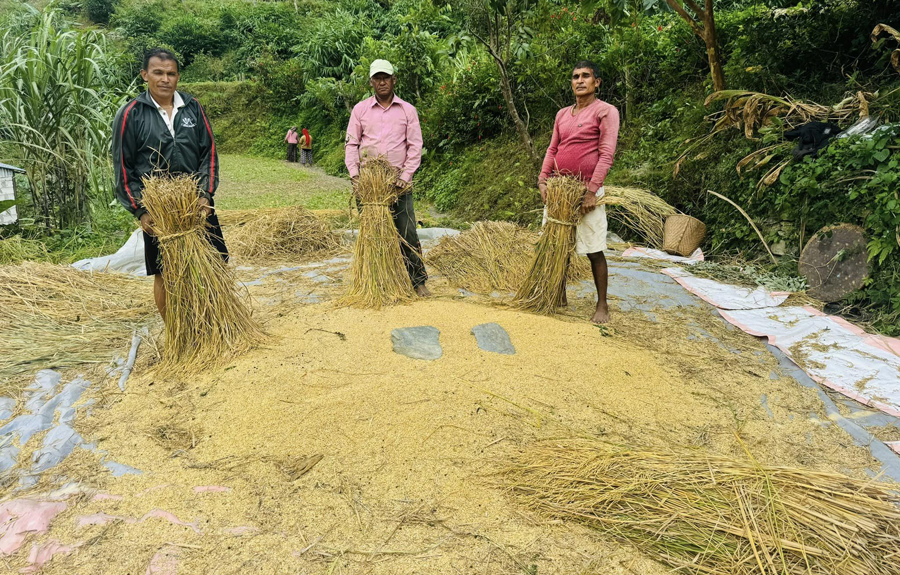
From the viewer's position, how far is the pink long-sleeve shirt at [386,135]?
3508 mm

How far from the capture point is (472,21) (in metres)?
6.25

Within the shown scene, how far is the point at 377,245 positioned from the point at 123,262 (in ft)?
8.06

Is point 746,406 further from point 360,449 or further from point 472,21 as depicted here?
point 472,21

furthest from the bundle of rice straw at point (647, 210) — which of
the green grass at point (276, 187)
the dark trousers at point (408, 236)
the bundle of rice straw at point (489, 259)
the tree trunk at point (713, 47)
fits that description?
the green grass at point (276, 187)

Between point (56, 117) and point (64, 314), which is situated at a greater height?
point (56, 117)

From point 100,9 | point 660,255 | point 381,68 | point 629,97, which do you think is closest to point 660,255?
point 660,255

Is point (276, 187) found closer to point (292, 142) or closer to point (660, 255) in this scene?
point (292, 142)

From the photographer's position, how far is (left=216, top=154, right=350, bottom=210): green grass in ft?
27.3

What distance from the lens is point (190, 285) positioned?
8.34 feet

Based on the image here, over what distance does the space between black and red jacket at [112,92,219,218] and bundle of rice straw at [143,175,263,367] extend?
0.46 ft

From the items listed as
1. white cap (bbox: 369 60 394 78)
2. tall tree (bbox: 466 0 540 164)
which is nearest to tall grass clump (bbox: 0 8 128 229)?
white cap (bbox: 369 60 394 78)

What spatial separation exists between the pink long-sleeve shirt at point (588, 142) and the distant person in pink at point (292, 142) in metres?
12.5


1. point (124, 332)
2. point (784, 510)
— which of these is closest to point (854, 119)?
point (784, 510)

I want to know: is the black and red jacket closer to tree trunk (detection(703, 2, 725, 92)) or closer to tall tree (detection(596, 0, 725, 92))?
tall tree (detection(596, 0, 725, 92))
